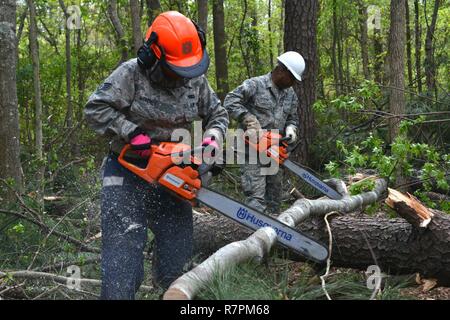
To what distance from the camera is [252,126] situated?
541 cm

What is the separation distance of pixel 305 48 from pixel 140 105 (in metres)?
5.24

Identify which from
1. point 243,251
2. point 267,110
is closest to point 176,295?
point 243,251

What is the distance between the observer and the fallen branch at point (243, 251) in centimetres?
234

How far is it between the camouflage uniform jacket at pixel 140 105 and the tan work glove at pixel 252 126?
5.98 feet

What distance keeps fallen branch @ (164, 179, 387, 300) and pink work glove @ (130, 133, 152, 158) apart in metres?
0.77

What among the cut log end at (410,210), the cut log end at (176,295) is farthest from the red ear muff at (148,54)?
the cut log end at (410,210)

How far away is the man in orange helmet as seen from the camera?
310cm

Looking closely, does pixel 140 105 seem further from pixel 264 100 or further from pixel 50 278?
pixel 264 100

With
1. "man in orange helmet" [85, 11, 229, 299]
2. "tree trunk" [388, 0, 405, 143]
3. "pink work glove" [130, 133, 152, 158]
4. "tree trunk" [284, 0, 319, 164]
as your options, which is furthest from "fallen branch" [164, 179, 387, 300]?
"tree trunk" [284, 0, 319, 164]

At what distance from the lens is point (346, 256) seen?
155 inches

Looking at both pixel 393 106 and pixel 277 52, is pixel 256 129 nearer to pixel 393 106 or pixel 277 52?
pixel 393 106

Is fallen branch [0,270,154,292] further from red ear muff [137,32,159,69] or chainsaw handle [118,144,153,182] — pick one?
red ear muff [137,32,159,69]
